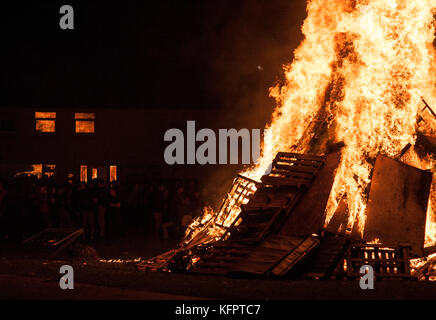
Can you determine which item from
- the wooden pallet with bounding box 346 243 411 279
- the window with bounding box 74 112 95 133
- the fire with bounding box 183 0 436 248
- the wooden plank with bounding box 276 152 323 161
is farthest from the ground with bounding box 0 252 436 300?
the window with bounding box 74 112 95 133

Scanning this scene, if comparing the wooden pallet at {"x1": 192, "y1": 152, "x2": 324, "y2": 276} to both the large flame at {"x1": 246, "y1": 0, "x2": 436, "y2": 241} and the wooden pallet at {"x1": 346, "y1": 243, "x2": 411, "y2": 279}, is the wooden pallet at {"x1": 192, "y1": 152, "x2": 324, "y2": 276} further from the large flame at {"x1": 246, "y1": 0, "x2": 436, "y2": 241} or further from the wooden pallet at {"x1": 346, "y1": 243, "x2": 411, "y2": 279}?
the large flame at {"x1": 246, "y1": 0, "x2": 436, "y2": 241}

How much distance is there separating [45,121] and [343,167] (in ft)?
69.1

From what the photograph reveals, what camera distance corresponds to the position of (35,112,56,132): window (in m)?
30.0

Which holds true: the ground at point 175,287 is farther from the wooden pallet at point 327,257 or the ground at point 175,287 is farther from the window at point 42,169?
the window at point 42,169

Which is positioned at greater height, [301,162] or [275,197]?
[301,162]

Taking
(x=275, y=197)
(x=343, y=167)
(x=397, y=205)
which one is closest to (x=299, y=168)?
(x=275, y=197)

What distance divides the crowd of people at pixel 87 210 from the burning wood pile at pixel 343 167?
70.6 inches

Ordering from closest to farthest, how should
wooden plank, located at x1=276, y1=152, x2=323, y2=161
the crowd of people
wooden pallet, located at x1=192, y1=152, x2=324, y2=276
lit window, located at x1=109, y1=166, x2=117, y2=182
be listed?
wooden pallet, located at x1=192, y1=152, x2=324, y2=276
wooden plank, located at x1=276, y1=152, x2=323, y2=161
the crowd of people
lit window, located at x1=109, y1=166, x2=117, y2=182

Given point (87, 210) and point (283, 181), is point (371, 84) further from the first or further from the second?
point (87, 210)

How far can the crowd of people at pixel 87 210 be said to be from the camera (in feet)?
52.6

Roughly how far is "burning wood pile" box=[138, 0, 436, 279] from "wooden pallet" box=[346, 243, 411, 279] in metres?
0.02

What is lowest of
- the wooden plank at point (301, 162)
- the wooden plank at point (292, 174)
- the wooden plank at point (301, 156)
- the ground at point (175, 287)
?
the ground at point (175, 287)

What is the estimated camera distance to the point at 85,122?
30.4 meters

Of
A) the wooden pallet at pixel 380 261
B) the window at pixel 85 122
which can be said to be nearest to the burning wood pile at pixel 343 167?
the wooden pallet at pixel 380 261
